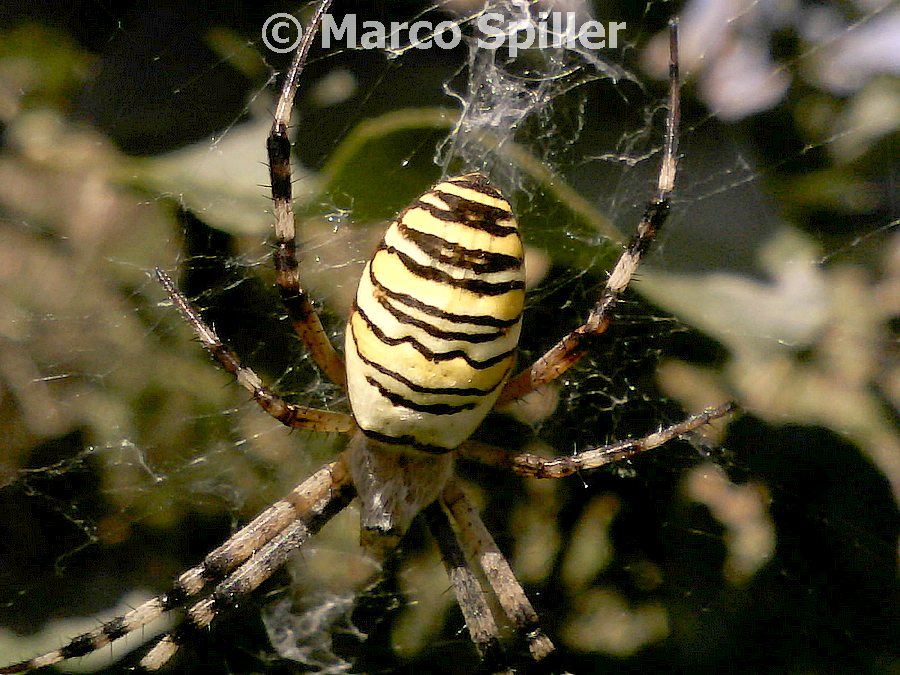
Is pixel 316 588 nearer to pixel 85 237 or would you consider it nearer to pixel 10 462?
pixel 10 462

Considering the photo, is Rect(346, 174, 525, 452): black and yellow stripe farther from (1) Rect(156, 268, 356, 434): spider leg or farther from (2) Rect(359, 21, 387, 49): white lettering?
(2) Rect(359, 21, 387, 49): white lettering

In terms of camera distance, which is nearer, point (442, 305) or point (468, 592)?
point (442, 305)

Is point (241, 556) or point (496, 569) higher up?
point (241, 556)

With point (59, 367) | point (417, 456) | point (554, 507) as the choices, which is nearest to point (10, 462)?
point (59, 367)

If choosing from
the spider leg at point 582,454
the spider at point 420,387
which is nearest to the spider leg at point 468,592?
the spider at point 420,387

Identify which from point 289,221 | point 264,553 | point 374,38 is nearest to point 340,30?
point 374,38

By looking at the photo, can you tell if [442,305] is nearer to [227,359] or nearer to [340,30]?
[227,359]
